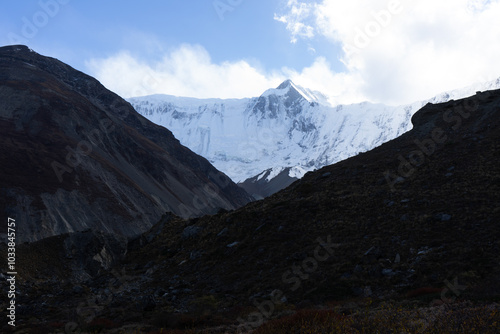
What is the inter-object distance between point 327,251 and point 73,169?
72.0 meters

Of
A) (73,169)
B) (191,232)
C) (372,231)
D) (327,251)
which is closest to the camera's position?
(327,251)

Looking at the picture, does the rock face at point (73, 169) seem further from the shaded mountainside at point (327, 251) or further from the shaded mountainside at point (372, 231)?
the shaded mountainside at point (327, 251)

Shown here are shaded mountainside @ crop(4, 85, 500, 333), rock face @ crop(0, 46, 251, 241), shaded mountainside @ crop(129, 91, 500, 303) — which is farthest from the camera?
rock face @ crop(0, 46, 251, 241)

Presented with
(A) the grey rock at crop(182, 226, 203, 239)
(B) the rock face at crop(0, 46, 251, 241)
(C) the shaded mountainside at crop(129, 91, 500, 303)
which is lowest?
(C) the shaded mountainside at crop(129, 91, 500, 303)

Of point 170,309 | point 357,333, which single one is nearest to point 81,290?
point 170,309

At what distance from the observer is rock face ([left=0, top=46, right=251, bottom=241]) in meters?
65.6

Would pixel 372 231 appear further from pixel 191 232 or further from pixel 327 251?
pixel 191 232

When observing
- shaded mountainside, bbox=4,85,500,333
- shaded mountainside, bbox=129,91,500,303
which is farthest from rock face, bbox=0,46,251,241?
shaded mountainside, bbox=4,85,500,333

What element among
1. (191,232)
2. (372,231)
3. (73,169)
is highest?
(73,169)

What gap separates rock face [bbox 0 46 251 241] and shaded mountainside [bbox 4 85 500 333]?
12.6 m

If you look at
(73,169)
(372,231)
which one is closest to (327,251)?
(372,231)

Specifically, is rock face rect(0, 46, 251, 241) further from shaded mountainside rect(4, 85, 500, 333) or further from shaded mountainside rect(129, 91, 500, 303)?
shaded mountainside rect(4, 85, 500, 333)

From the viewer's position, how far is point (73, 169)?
266 ft

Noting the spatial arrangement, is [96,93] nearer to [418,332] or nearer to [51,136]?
[51,136]
